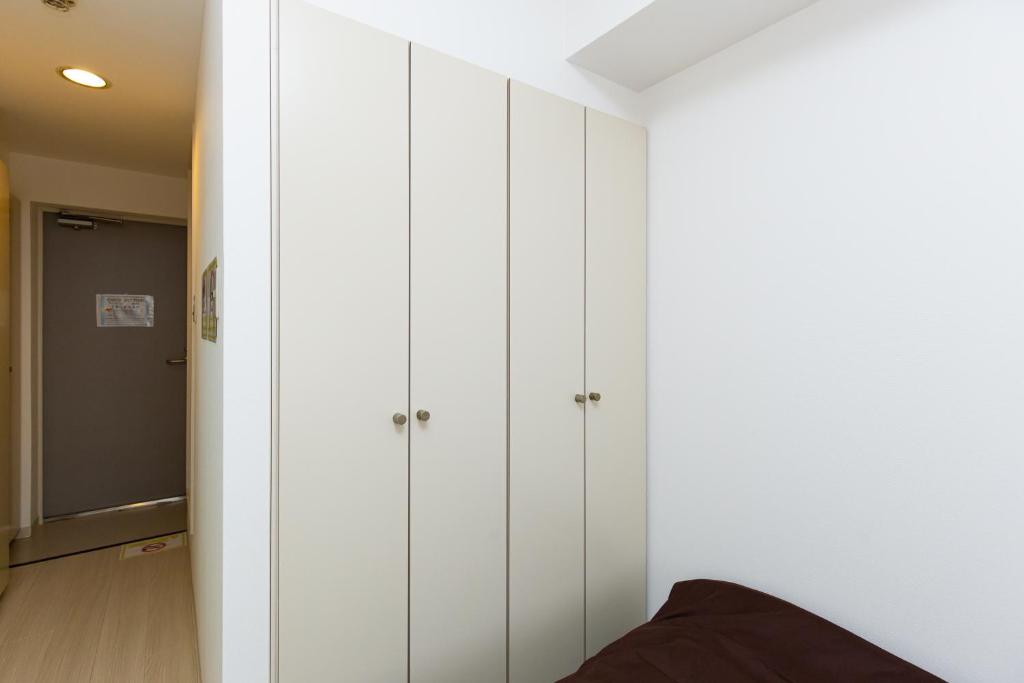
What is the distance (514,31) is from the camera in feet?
5.39

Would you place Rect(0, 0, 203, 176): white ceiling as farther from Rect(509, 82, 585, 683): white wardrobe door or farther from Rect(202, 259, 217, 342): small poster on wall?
Rect(509, 82, 585, 683): white wardrobe door

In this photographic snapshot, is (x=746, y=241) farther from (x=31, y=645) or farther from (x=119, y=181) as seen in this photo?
(x=119, y=181)

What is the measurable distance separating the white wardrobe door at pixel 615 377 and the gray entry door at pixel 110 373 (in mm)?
3559

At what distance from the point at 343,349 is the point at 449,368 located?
1.04 ft

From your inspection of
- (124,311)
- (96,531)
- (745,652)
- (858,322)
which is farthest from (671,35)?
(96,531)

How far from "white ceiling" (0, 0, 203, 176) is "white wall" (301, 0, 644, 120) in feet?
2.92

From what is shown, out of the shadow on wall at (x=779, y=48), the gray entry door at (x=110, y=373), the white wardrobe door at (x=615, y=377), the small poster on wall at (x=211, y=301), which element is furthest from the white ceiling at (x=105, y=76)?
the shadow on wall at (x=779, y=48)

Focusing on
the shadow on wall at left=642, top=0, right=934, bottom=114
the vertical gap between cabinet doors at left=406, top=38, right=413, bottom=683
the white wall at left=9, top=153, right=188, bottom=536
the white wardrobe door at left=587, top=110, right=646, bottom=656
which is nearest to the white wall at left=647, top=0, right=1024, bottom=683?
the shadow on wall at left=642, top=0, right=934, bottom=114

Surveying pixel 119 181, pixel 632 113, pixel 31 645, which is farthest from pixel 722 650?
pixel 119 181

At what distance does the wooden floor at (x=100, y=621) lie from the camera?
2.01 metres

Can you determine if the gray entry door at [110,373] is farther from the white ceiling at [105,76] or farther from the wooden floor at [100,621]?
the wooden floor at [100,621]

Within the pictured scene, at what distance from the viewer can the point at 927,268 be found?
125 centimetres

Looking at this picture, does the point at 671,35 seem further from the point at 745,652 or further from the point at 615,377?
the point at 745,652

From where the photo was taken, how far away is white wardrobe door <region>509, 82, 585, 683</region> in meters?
1.60
